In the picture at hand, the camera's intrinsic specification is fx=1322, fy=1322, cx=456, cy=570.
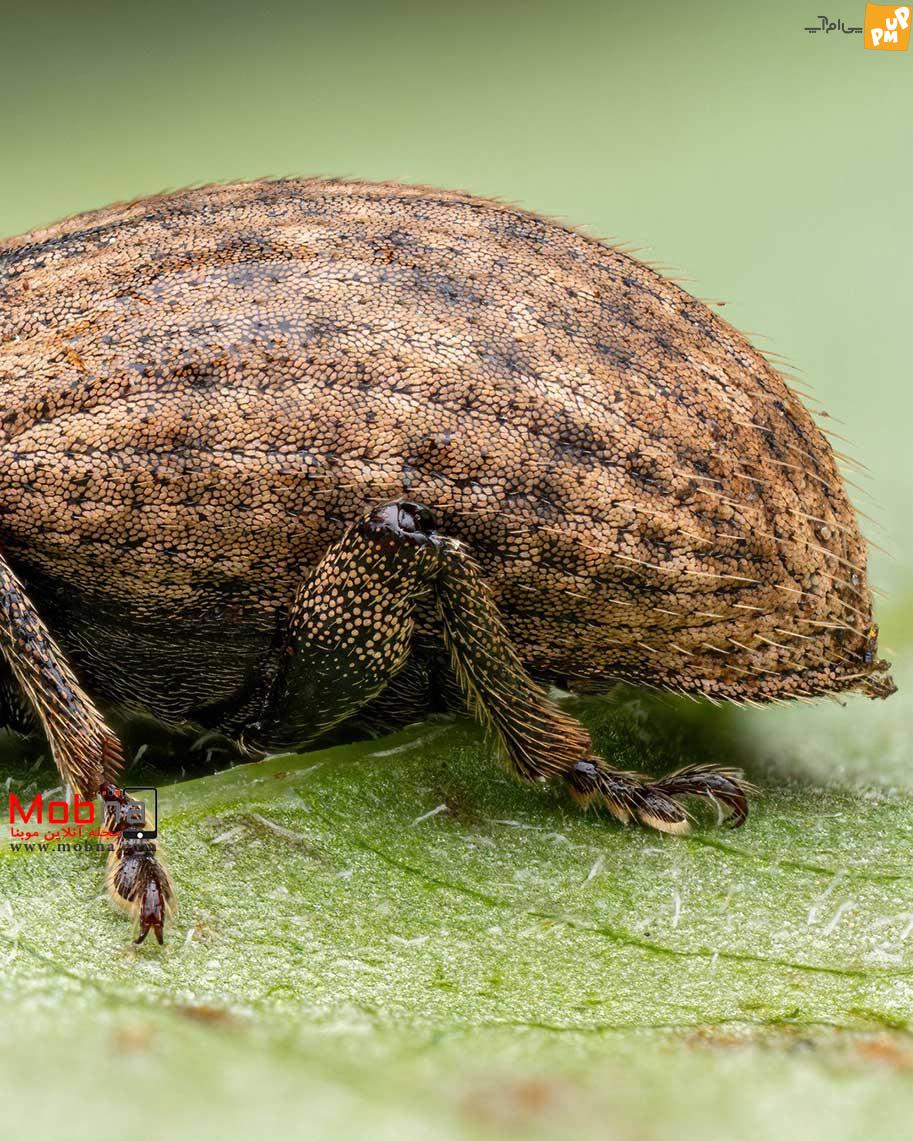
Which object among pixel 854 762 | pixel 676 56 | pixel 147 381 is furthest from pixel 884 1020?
pixel 676 56

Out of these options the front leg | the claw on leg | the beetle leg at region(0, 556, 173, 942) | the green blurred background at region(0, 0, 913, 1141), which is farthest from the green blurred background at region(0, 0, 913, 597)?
the beetle leg at region(0, 556, 173, 942)

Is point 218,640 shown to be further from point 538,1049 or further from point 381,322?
point 538,1049

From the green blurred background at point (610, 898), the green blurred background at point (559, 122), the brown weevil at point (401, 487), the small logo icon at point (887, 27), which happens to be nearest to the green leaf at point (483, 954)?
the green blurred background at point (610, 898)

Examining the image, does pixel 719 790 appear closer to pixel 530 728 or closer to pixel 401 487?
pixel 530 728

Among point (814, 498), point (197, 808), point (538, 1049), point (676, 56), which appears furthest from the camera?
point (676, 56)

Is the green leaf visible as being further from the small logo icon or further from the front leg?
the small logo icon

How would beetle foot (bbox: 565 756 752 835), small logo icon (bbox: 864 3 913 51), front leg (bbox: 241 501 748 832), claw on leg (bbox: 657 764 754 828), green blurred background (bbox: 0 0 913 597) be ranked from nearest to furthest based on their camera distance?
front leg (bbox: 241 501 748 832)
beetle foot (bbox: 565 756 752 835)
claw on leg (bbox: 657 764 754 828)
green blurred background (bbox: 0 0 913 597)
small logo icon (bbox: 864 3 913 51)
